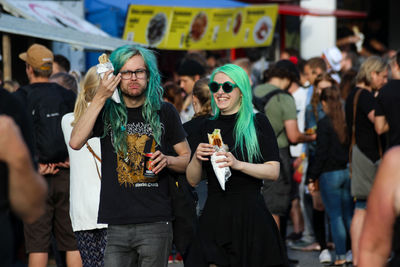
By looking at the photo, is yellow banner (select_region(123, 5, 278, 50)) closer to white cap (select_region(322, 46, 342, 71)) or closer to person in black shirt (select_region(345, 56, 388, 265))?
white cap (select_region(322, 46, 342, 71))

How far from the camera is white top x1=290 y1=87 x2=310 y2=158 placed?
926 centimetres

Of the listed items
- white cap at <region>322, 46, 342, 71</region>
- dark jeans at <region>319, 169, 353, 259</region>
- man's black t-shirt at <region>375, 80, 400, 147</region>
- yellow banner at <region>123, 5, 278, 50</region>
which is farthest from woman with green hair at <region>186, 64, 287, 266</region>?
yellow banner at <region>123, 5, 278, 50</region>

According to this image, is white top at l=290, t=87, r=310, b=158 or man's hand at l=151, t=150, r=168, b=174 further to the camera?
white top at l=290, t=87, r=310, b=158

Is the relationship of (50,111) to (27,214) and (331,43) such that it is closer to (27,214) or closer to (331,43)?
(27,214)

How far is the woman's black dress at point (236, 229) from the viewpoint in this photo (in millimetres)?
4461

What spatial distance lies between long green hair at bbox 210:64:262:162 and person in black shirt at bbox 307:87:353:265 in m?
3.28

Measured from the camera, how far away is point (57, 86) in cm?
679

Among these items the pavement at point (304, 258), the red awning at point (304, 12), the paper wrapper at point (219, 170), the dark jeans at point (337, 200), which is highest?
the red awning at point (304, 12)

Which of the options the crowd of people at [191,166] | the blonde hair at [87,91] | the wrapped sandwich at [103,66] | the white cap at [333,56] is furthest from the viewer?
the white cap at [333,56]

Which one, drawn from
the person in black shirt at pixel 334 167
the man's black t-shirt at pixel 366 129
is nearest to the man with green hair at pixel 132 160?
the man's black t-shirt at pixel 366 129

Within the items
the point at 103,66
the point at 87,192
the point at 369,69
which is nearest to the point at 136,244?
the point at 103,66

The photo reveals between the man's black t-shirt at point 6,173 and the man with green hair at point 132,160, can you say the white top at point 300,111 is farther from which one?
the man's black t-shirt at point 6,173

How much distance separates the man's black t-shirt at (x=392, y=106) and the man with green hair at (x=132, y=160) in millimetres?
2364

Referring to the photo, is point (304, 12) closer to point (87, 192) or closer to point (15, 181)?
point (87, 192)
